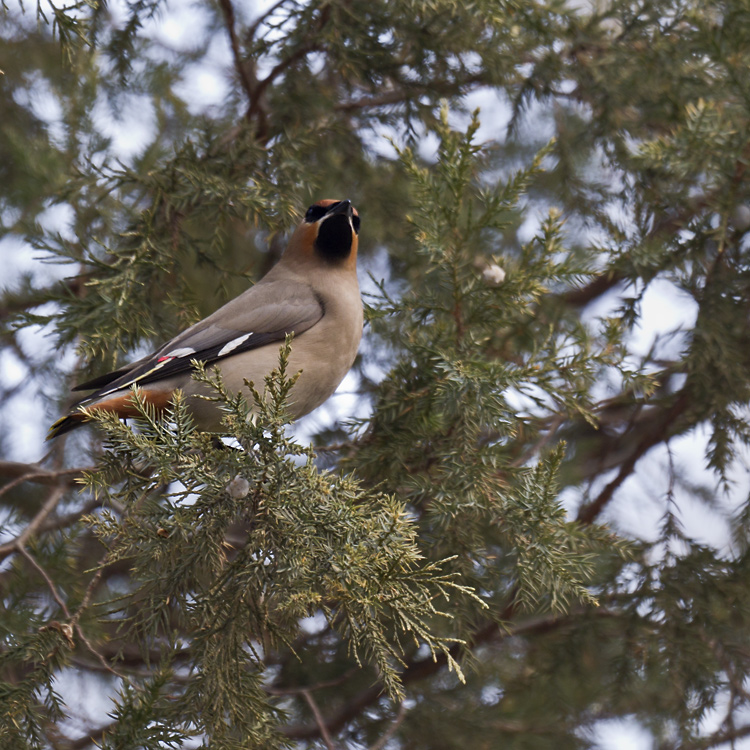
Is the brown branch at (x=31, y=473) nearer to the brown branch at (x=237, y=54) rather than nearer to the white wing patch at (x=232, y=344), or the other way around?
the white wing patch at (x=232, y=344)

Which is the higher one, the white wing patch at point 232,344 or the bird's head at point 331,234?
the bird's head at point 331,234

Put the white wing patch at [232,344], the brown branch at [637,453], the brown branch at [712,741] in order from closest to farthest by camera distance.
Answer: the white wing patch at [232,344] → the brown branch at [712,741] → the brown branch at [637,453]

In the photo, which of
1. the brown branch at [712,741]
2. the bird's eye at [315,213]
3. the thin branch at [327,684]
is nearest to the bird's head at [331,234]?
the bird's eye at [315,213]

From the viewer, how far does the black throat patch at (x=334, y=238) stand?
15.1 feet

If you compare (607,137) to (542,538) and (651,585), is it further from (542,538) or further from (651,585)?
(542,538)

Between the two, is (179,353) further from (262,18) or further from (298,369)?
(262,18)

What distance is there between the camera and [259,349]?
401cm

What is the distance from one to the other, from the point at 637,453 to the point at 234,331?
225 centimetres

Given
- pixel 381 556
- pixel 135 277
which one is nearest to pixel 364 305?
pixel 135 277

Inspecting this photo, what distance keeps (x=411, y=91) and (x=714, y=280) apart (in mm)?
1769

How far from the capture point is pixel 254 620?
2.96 metres

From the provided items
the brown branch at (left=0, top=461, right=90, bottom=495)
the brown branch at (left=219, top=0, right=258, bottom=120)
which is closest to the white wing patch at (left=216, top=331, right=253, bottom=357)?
the brown branch at (left=0, top=461, right=90, bottom=495)

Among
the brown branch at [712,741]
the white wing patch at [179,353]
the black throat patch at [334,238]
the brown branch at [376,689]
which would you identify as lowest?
the brown branch at [712,741]

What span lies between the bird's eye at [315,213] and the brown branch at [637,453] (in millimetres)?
1994
